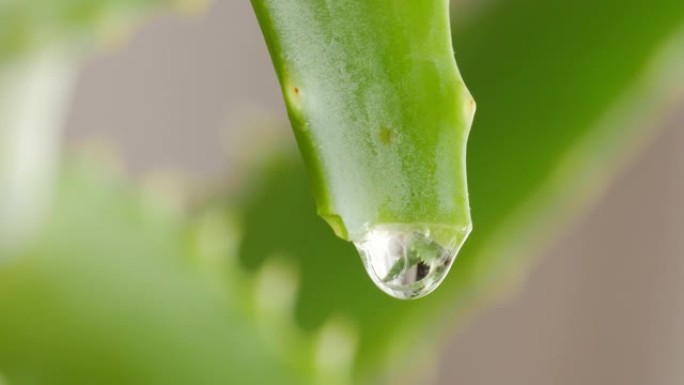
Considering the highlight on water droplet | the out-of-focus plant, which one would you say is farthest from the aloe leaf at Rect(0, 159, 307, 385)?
the highlight on water droplet

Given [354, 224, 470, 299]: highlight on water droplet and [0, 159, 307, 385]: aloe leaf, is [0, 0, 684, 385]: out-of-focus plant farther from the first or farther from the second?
[354, 224, 470, 299]: highlight on water droplet

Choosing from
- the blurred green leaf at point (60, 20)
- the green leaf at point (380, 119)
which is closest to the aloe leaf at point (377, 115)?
the green leaf at point (380, 119)

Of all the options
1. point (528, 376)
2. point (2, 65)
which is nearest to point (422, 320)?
point (2, 65)

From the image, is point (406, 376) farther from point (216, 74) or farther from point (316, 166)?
point (216, 74)

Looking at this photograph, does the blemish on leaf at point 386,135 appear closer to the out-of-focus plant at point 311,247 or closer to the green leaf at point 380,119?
the green leaf at point 380,119

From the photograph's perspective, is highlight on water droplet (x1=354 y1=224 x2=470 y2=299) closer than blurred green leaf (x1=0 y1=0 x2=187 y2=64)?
Yes


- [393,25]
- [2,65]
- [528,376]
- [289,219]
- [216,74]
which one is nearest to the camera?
[393,25]
